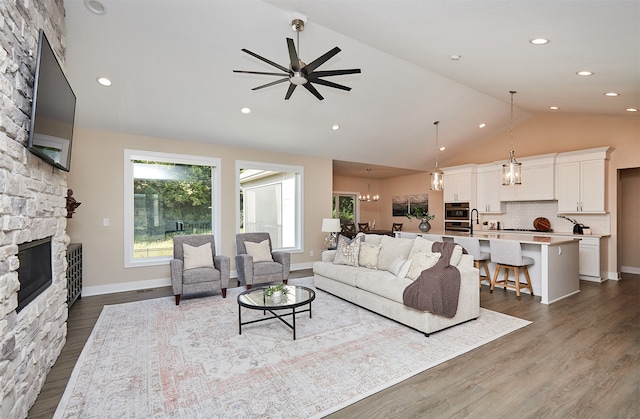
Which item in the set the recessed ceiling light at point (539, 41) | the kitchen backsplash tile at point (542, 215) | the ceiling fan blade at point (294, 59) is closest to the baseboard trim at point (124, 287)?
the ceiling fan blade at point (294, 59)

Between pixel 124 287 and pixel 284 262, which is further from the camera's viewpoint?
pixel 284 262

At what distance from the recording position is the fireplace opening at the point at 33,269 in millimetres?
2146

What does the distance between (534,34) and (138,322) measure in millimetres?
5221

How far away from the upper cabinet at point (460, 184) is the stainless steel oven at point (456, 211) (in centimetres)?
15

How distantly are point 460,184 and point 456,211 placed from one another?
2.42 feet

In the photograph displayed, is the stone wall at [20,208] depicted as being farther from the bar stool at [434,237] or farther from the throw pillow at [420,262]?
the bar stool at [434,237]

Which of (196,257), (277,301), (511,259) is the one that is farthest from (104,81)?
(511,259)

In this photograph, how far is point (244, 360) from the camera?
2773 mm

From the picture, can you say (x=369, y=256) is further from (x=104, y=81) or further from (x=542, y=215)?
(x=542, y=215)

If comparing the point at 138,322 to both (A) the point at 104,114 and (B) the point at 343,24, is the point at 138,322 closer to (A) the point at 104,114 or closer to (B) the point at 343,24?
(A) the point at 104,114

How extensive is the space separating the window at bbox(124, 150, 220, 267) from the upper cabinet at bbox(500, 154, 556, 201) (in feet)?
22.0

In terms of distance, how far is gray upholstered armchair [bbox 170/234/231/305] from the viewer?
4.41 meters

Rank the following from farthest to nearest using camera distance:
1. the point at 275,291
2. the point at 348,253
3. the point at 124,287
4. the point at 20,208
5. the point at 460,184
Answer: the point at 460,184
the point at 124,287
the point at 348,253
the point at 275,291
the point at 20,208

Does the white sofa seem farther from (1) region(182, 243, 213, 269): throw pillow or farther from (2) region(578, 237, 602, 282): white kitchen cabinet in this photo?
(2) region(578, 237, 602, 282): white kitchen cabinet
